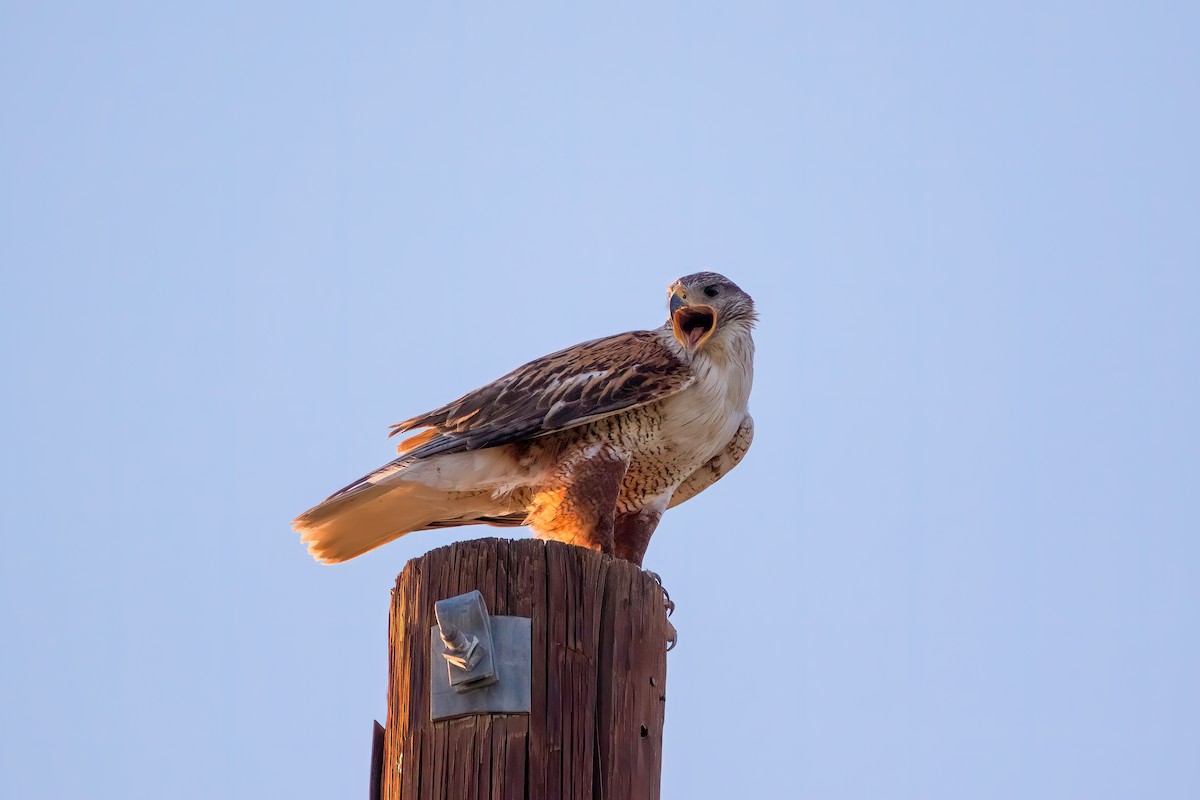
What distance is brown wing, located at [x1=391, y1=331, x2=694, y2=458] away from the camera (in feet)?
20.9

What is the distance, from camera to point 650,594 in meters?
3.67

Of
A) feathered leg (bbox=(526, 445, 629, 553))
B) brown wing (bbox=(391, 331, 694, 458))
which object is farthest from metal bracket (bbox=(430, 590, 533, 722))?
brown wing (bbox=(391, 331, 694, 458))

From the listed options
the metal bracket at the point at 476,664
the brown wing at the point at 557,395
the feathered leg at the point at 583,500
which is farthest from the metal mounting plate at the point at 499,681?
the brown wing at the point at 557,395

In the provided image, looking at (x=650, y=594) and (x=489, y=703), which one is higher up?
(x=650, y=594)

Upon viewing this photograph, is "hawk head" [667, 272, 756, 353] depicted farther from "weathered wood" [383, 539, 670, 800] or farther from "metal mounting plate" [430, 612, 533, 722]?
"metal mounting plate" [430, 612, 533, 722]

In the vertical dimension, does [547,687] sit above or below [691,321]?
below

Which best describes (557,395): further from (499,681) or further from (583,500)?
(499,681)

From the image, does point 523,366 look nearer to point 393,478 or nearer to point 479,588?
point 393,478

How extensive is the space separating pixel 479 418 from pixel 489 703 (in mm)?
3302

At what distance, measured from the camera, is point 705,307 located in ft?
21.9

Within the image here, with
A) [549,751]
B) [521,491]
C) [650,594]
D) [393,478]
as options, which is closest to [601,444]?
[521,491]

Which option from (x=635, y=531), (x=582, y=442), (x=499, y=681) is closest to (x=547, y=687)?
(x=499, y=681)

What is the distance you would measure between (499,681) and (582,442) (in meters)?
3.13

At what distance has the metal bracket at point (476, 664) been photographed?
3363 millimetres
